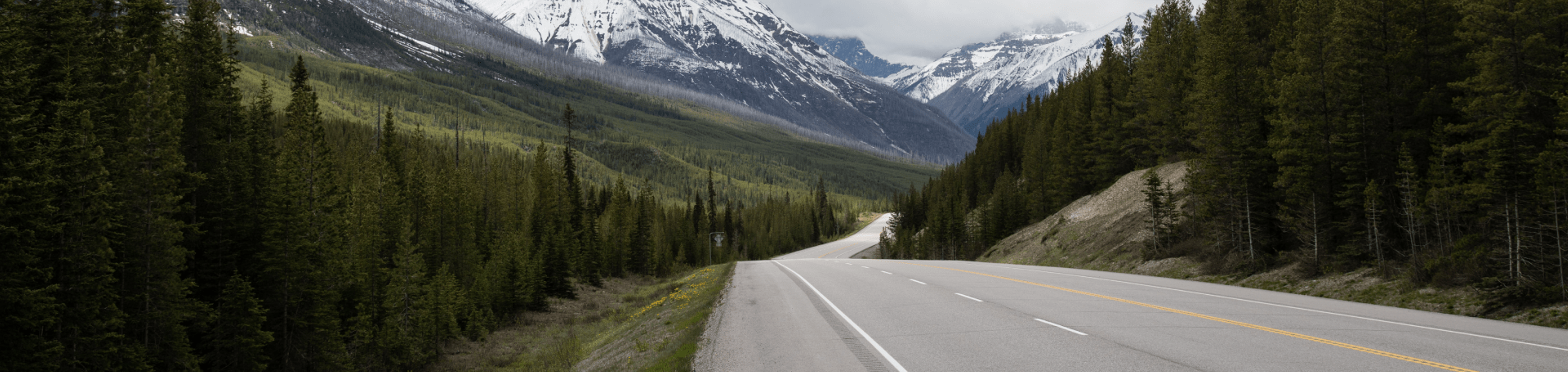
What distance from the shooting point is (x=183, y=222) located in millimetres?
17906

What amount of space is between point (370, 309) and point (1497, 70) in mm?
42256

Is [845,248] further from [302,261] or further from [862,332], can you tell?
[862,332]

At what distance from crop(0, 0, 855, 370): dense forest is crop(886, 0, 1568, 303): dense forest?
3134 centimetres

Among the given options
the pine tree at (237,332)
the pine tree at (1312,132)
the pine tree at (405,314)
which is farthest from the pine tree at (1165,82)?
the pine tree at (237,332)

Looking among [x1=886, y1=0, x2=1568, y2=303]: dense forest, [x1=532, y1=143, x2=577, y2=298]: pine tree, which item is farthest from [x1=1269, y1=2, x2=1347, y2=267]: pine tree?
[x1=532, y1=143, x2=577, y2=298]: pine tree

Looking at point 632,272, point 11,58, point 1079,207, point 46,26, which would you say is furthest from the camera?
point 632,272

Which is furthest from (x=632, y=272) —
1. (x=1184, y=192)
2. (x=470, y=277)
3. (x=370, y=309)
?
(x=1184, y=192)

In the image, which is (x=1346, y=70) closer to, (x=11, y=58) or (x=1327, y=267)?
(x=1327, y=267)

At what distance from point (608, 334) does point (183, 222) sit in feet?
46.1

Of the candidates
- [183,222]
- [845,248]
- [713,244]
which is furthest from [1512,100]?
[713,244]

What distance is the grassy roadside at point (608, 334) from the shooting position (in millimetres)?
15906

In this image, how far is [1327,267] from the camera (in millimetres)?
22609

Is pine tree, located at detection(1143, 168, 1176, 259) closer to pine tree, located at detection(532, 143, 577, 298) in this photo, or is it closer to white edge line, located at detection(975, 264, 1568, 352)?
white edge line, located at detection(975, 264, 1568, 352)

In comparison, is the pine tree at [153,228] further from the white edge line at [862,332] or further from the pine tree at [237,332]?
the white edge line at [862,332]
